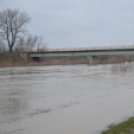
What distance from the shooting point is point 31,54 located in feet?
279

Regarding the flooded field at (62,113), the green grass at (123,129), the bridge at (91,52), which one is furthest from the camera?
the bridge at (91,52)

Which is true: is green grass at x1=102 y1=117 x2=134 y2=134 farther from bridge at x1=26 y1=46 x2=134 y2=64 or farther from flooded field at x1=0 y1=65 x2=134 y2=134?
bridge at x1=26 y1=46 x2=134 y2=64

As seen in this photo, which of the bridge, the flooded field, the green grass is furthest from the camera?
the bridge

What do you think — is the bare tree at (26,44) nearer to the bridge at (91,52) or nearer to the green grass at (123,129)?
the bridge at (91,52)

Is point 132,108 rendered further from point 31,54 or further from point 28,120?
point 31,54

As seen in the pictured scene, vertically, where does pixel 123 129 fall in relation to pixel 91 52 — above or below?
below

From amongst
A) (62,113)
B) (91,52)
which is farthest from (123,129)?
(91,52)

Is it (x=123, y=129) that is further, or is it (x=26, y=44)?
(x=26, y=44)

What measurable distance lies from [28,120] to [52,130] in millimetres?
1422

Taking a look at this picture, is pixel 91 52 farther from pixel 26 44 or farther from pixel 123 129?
pixel 123 129

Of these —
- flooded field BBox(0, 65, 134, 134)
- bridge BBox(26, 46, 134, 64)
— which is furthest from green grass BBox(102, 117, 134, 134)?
bridge BBox(26, 46, 134, 64)

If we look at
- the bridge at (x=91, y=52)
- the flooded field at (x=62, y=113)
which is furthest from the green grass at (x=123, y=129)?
the bridge at (x=91, y=52)

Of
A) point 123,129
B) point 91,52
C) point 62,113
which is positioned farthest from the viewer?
point 91,52

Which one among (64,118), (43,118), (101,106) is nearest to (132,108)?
(101,106)
